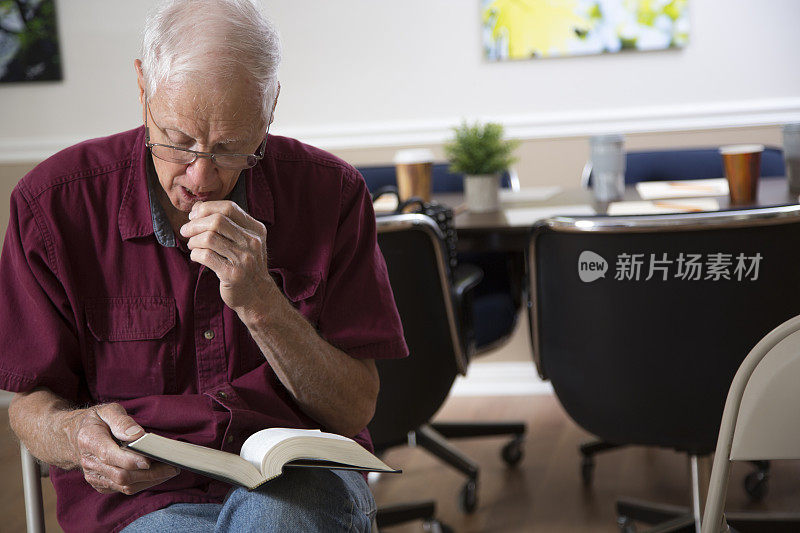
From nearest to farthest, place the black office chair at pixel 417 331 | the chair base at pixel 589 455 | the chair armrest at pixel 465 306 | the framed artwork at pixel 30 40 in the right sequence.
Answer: the black office chair at pixel 417 331 → the chair armrest at pixel 465 306 → the chair base at pixel 589 455 → the framed artwork at pixel 30 40

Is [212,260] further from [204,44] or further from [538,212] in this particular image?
[538,212]

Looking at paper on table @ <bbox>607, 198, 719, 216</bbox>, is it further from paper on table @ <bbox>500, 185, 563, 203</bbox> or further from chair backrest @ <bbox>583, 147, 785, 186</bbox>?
chair backrest @ <bbox>583, 147, 785, 186</bbox>

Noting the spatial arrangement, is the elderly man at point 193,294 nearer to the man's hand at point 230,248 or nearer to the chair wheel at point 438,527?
the man's hand at point 230,248

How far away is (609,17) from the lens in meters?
3.23

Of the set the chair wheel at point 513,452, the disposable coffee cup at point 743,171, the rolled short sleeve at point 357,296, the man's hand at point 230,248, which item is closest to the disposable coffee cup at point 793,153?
the disposable coffee cup at point 743,171

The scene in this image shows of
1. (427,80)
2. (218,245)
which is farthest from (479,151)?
(218,245)

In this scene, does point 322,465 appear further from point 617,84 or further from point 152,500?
point 617,84

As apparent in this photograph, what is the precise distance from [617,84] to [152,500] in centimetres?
258

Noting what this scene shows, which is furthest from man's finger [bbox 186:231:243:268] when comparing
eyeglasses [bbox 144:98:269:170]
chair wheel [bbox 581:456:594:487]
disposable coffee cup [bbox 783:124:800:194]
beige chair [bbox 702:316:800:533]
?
chair wheel [bbox 581:456:594:487]

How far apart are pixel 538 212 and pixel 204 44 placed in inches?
49.8

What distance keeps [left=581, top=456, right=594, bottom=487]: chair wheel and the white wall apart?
1.28 metres

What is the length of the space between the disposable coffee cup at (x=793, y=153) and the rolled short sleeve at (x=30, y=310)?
5.98ft

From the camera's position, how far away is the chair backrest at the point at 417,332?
6.13ft

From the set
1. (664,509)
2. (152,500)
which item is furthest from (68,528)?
(664,509)
